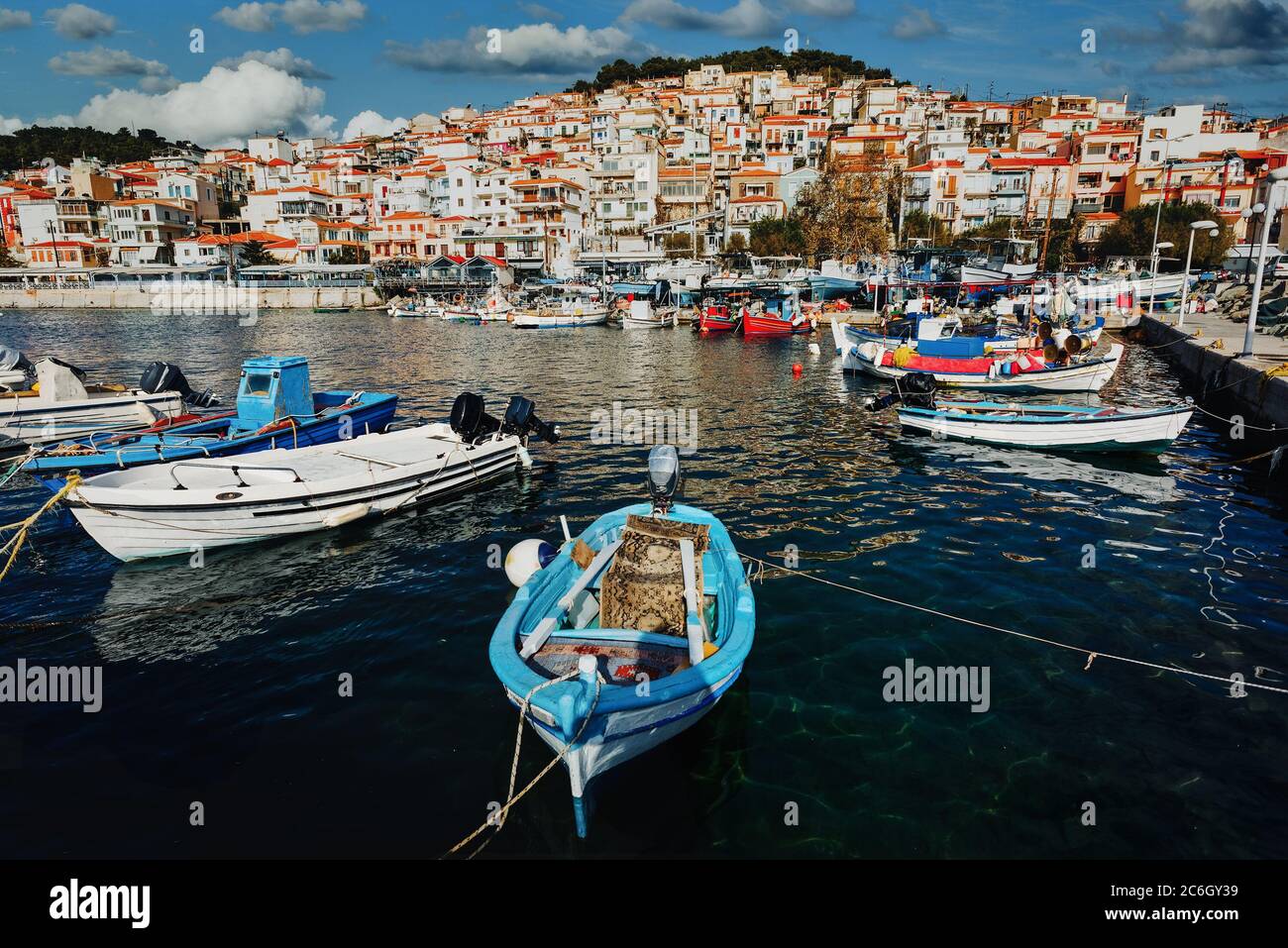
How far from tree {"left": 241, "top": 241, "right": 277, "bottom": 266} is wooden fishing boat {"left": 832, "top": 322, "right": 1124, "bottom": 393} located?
95.7 meters

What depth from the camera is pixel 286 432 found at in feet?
54.8

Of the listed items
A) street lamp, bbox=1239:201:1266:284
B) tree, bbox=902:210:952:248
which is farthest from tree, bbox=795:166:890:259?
street lamp, bbox=1239:201:1266:284

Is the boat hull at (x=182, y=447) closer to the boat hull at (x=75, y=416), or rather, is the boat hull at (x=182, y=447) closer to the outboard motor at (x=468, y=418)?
the boat hull at (x=75, y=416)

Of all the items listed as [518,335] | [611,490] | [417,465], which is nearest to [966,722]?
[611,490]

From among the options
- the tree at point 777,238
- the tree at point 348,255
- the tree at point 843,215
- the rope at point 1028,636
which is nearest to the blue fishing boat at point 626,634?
the rope at point 1028,636

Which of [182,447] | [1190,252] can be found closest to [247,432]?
[182,447]

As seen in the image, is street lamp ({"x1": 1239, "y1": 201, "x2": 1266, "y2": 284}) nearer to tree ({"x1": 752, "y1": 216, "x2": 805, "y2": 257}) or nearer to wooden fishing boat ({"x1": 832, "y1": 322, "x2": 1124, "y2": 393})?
wooden fishing boat ({"x1": 832, "y1": 322, "x2": 1124, "y2": 393})

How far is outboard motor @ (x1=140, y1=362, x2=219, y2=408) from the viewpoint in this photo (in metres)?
21.1

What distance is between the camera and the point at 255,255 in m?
94.7

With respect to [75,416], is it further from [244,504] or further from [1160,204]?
[1160,204]

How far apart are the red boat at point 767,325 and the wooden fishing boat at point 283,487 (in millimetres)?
36273

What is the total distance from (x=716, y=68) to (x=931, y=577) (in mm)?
151372

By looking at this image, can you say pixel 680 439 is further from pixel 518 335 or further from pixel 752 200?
pixel 752 200

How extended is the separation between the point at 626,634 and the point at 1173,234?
7710 cm
